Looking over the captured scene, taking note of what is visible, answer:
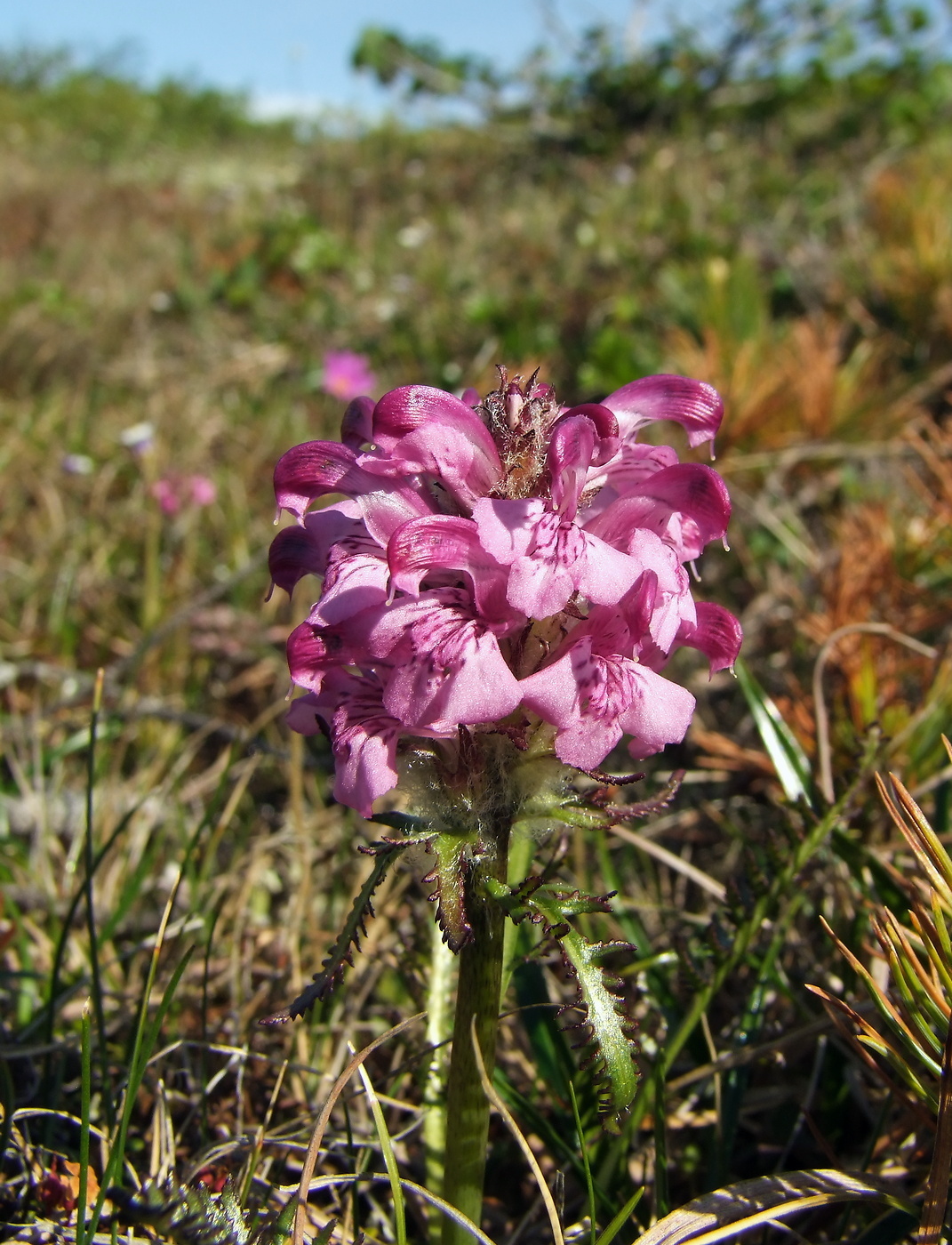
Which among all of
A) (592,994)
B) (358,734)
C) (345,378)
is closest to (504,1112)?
(592,994)

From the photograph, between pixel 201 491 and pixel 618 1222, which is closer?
pixel 618 1222

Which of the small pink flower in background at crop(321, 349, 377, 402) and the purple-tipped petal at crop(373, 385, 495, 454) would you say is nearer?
the purple-tipped petal at crop(373, 385, 495, 454)

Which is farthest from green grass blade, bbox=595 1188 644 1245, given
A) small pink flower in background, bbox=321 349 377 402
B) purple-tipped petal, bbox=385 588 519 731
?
small pink flower in background, bbox=321 349 377 402

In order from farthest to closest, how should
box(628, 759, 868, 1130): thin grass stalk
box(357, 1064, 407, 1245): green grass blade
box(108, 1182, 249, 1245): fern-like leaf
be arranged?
box(628, 759, 868, 1130): thin grass stalk
box(357, 1064, 407, 1245): green grass blade
box(108, 1182, 249, 1245): fern-like leaf

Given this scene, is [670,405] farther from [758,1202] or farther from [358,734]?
[758,1202]

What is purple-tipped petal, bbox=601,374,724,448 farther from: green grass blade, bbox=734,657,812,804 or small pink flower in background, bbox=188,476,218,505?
small pink flower in background, bbox=188,476,218,505

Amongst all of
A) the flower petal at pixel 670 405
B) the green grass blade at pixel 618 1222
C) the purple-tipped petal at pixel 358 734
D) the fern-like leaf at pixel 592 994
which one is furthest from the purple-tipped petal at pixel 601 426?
the green grass blade at pixel 618 1222

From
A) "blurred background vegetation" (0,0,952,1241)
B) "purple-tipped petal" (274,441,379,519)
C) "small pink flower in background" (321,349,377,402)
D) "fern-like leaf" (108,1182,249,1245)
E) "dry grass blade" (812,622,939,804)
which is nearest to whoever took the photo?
"fern-like leaf" (108,1182,249,1245)
